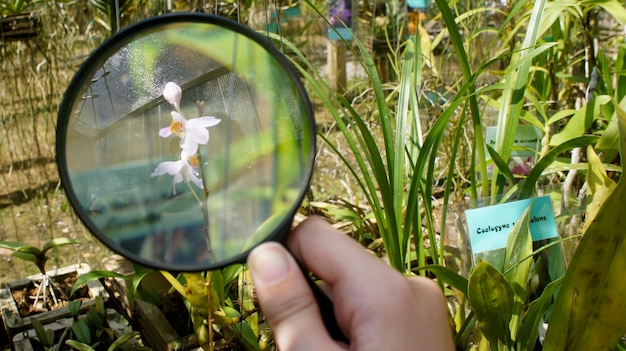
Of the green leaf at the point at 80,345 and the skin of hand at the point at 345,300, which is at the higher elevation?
the skin of hand at the point at 345,300

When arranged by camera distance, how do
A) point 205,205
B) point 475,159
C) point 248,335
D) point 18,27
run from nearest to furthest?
point 205,205 < point 248,335 < point 475,159 < point 18,27

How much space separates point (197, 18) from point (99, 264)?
1.39 meters

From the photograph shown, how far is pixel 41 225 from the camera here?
7.13ft

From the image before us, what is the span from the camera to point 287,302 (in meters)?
0.47

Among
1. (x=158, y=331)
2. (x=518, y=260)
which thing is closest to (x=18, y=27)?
(x=158, y=331)

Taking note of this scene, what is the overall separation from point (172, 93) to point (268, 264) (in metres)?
0.21

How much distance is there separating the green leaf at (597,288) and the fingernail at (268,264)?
1.24 ft

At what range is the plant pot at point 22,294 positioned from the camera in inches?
43.2

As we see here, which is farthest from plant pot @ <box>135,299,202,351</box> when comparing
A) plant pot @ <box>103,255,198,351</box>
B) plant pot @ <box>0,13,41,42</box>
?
plant pot @ <box>0,13,41,42</box>

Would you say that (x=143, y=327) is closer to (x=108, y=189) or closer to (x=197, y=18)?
(x=108, y=189)

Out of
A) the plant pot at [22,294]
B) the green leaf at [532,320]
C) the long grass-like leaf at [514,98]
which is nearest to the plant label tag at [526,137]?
the long grass-like leaf at [514,98]

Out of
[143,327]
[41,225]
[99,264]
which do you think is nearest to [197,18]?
[143,327]

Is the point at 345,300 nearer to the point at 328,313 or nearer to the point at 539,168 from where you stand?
the point at 328,313

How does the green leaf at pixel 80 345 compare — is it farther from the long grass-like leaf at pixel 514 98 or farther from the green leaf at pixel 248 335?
the long grass-like leaf at pixel 514 98
